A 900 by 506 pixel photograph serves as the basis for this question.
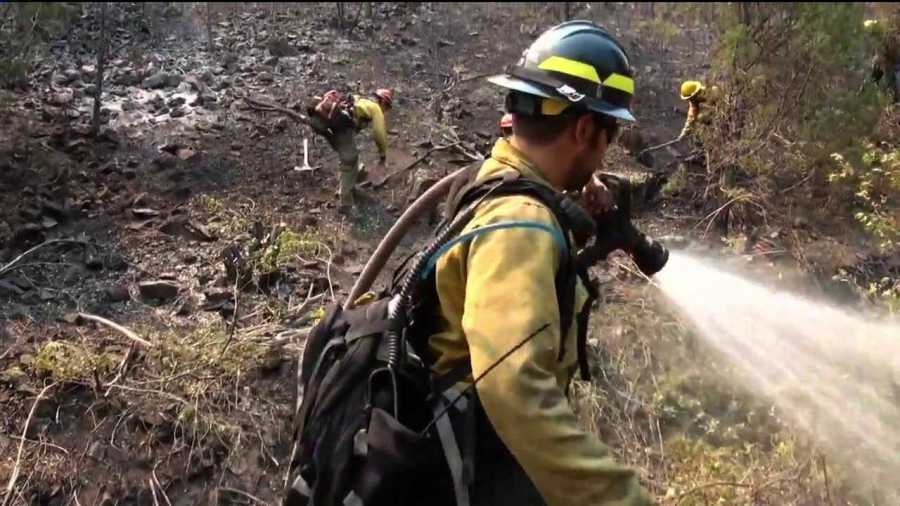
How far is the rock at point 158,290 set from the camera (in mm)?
5984

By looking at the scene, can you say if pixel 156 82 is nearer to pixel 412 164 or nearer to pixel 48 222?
pixel 48 222

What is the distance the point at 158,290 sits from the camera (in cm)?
599

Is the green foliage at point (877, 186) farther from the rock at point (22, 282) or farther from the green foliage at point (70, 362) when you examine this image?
the rock at point (22, 282)

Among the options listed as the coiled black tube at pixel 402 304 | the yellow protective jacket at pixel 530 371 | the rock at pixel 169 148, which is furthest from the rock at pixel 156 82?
the yellow protective jacket at pixel 530 371

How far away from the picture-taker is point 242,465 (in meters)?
4.52

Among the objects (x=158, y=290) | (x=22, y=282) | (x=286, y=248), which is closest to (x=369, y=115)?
(x=286, y=248)

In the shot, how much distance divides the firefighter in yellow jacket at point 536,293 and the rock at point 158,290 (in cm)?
443

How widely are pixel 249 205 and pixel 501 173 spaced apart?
5.94 m

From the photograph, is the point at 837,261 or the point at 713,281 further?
the point at 837,261

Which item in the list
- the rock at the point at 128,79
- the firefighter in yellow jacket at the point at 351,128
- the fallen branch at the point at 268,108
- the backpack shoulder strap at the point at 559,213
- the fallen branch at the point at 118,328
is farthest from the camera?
the rock at the point at 128,79

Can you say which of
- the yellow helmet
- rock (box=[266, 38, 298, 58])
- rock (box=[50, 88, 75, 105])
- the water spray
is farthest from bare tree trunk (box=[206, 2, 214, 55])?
the water spray

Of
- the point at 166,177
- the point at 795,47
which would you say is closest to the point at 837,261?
the point at 795,47

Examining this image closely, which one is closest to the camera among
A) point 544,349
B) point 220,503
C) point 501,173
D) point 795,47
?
point 544,349

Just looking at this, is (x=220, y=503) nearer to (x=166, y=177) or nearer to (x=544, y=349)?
(x=544, y=349)
